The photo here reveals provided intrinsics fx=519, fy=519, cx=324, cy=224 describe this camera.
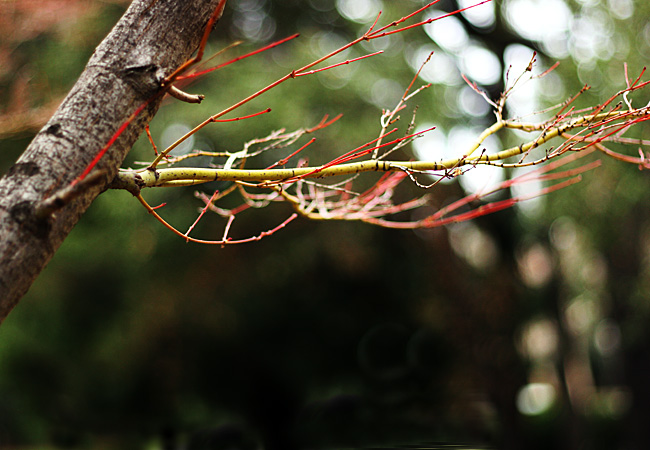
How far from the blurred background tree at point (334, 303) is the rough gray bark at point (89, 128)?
3.77 metres

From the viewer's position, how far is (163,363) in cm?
600

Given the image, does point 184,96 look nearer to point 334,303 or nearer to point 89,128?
point 89,128

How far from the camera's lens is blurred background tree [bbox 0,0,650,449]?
506cm

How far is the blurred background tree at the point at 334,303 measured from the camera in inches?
199

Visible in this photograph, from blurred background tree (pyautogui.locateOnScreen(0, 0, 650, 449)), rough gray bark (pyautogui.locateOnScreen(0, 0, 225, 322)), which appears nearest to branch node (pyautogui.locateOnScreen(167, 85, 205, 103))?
rough gray bark (pyautogui.locateOnScreen(0, 0, 225, 322))

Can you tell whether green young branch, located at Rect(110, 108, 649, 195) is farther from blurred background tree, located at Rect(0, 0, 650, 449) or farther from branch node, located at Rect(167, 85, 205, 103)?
blurred background tree, located at Rect(0, 0, 650, 449)

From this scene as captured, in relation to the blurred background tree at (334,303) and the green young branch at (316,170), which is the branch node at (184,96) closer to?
the green young branch at (316,170)

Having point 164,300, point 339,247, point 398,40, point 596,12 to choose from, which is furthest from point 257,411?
point 596,12

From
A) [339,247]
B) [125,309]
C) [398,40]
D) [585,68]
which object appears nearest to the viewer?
[585,68]

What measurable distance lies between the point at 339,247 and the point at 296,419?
2149mm

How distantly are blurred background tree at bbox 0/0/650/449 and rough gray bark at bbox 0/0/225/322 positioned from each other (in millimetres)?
3767

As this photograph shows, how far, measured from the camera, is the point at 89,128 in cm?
83

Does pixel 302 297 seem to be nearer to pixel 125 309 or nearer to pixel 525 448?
pixel 125 309

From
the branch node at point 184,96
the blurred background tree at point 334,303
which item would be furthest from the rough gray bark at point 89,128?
the blurred background tree at point 334,303
